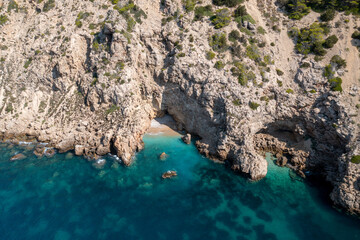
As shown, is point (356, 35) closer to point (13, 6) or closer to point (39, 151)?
point (39, 151)

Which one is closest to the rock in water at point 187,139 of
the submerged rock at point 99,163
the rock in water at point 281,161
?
the submerged rock at point 99,163

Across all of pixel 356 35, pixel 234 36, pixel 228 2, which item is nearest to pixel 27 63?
pixel 234 36

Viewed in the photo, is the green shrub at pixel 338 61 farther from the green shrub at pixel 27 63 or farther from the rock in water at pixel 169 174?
the green shrub at pixel 27 63

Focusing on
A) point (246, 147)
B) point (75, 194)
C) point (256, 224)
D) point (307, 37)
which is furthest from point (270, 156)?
point (75, 194)

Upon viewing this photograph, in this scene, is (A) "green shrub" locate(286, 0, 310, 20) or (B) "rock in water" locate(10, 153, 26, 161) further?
(A) "green shrub" locate(286, 0, 310, 20)

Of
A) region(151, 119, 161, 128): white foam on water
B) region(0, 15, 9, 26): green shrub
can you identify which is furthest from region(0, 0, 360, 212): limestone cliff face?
region(151, 119, 161, 128): white foam on water

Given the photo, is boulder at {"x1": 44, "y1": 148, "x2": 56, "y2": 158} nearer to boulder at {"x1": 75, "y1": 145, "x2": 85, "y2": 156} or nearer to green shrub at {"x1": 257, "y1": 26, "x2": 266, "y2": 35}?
boulder at {"x1": 75, "y1": 145, "x2": 85, "y2": 156}

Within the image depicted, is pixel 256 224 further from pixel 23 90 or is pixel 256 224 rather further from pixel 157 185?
pixel 23 90
